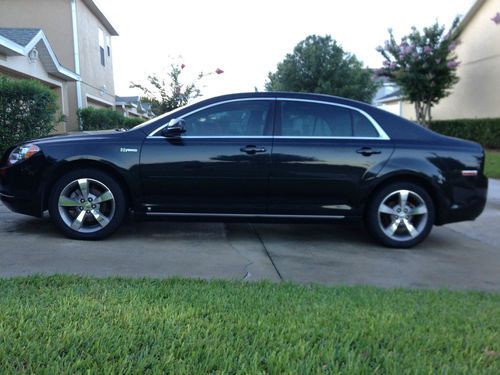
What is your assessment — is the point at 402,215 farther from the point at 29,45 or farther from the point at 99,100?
the point at 99,100

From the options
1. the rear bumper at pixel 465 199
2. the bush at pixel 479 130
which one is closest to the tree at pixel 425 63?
the bush at pixel 479 130

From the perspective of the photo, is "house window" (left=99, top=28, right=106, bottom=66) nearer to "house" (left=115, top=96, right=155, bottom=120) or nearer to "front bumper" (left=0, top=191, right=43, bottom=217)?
"house" (left=115, top=96, right=155, bottom=120)

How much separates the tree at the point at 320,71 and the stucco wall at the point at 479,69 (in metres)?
15.3

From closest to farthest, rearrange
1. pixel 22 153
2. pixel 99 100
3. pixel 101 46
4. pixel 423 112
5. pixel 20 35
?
pixel 22 153 < pixel 20 35 < pixel 423 112 < pixel 99 100 < pixel 101 46

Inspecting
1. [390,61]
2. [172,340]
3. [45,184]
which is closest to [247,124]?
[45,184]

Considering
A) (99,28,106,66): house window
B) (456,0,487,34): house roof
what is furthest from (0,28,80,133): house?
(456,0,487,34): house roof

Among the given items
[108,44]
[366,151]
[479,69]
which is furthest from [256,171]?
[108,44]

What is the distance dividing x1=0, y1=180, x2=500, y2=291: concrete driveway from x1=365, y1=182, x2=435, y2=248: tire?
0.16m

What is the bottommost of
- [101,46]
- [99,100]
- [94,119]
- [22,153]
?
[22,153]

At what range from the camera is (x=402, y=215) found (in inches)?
221

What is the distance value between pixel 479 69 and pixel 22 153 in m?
23.3

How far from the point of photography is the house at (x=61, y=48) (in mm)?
15261

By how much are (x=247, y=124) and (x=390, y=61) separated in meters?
20.6

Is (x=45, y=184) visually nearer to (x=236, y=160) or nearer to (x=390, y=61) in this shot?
(x=236, y=160)
